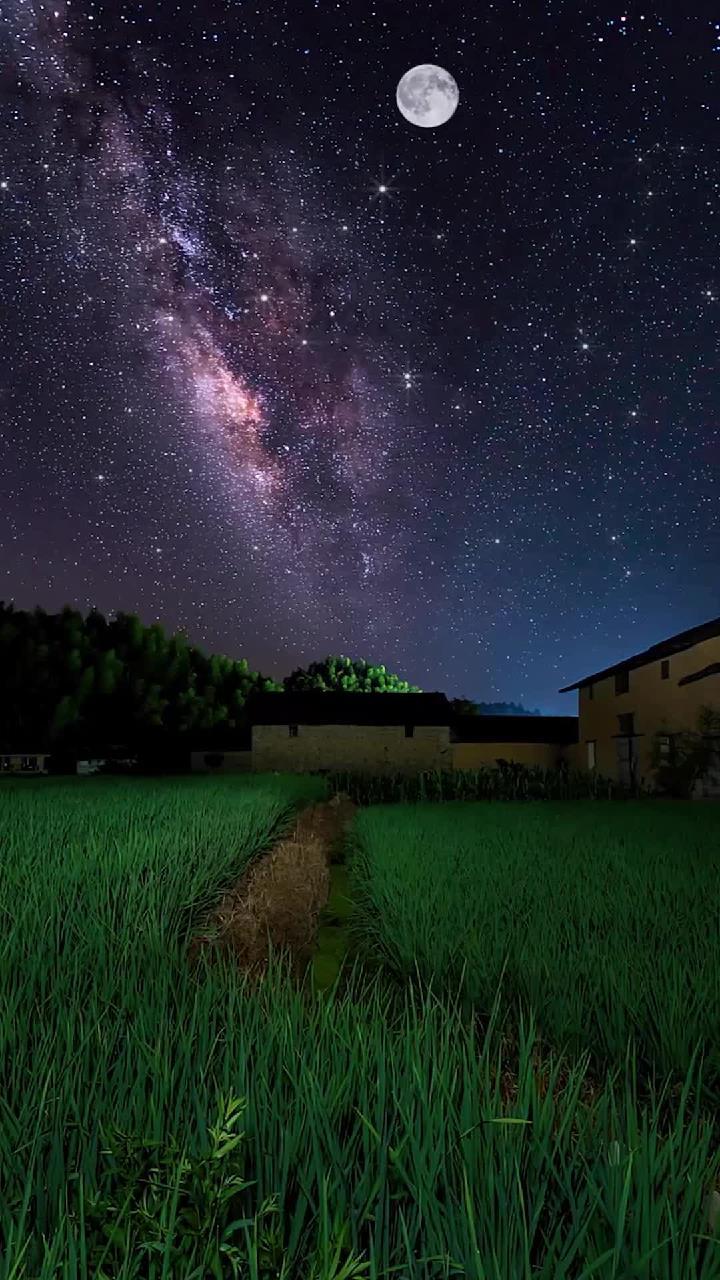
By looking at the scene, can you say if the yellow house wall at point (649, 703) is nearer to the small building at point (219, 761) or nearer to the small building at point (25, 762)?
the small building at point (219, 761)

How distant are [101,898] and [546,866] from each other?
17.1 feet

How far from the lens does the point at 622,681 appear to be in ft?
112

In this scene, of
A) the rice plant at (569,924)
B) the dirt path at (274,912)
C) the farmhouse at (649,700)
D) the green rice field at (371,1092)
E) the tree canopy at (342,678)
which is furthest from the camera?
the tree canopy at (342,678)

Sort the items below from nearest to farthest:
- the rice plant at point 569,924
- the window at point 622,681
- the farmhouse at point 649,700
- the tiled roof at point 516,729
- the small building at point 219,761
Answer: the rice plant at point 569,924 → the farmhouse at point 649,700 → the window at point 622,681 → the tiled roof at point 516,729 → the small building at point 219,761

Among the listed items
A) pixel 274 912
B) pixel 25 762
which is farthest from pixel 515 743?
pixel 274 912

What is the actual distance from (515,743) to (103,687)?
26144 millimetres

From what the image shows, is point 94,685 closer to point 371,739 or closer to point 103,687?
point 103,687

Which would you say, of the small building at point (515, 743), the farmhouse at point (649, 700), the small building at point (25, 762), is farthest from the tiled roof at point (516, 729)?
the small building at point (25, 762)

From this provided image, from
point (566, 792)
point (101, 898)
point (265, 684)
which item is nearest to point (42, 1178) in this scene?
point (101, 898)

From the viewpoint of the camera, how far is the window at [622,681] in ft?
110

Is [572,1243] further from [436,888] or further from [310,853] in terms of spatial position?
[310,853]

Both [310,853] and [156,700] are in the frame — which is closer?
[310,853]

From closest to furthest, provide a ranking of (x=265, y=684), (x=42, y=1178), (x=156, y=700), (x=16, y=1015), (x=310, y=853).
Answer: (x=42, y=1178)
(x=16, y=1015)
(x=310, y=853)
(x=156, y=700)
(x=265, y=684)

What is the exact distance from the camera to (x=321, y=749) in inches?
1762
